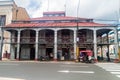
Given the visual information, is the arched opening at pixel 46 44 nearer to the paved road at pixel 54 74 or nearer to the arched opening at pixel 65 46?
the arched opening at pixel 65 46

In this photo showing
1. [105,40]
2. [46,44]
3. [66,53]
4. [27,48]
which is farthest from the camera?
[27,48]

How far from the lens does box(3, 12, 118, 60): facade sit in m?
33.5

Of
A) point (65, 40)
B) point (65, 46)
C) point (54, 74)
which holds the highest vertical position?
point (65, 40)

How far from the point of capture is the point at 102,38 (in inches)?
1532

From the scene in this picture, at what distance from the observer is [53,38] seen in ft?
117

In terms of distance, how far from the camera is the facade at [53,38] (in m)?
33.5

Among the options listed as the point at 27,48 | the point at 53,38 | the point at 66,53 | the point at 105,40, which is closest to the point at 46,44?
the point at 53,38

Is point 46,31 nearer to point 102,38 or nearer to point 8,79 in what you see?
point 102,38

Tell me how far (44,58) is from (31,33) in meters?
5.82

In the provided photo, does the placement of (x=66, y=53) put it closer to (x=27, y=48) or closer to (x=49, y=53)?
(x=49, y=53)

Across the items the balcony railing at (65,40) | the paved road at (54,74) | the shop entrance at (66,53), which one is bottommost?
the paved road at (54,74)

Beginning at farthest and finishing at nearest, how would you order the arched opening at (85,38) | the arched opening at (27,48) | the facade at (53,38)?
the arched opening at (27,48) → the arched opening at (85,38) → the facade at (53,38)

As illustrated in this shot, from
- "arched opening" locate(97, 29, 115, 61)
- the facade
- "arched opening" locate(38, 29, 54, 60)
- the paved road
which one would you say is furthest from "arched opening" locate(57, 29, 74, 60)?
the paved road

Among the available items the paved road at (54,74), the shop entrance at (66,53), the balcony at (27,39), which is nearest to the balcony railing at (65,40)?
the shop entrance at (66,53)
